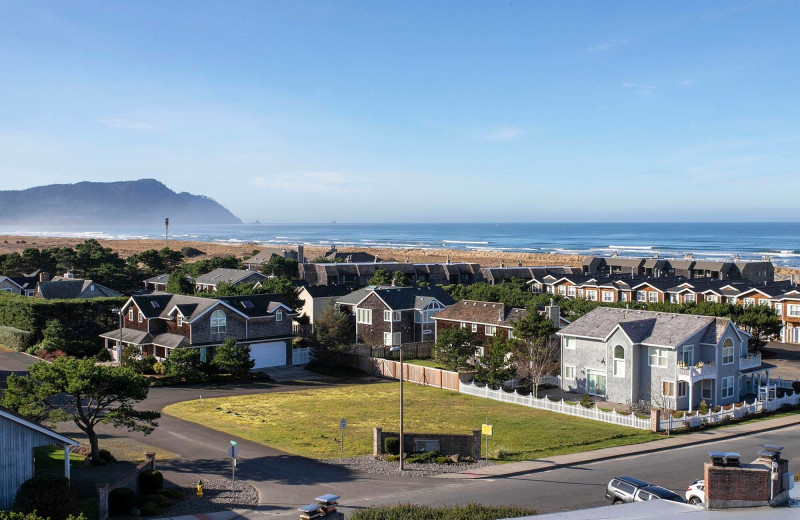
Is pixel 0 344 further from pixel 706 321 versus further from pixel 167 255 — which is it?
pixel 706 321

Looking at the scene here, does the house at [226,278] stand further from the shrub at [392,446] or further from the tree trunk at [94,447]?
the shrub at [392,446]

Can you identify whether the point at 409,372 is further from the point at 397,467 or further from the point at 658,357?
the point at 397,467

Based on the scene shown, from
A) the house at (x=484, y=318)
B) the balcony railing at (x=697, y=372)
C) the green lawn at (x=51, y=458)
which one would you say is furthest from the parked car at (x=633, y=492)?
the house at (x=484, y=318)

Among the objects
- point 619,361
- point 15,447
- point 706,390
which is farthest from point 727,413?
point 15,447

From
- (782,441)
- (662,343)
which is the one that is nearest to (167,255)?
(662,343)

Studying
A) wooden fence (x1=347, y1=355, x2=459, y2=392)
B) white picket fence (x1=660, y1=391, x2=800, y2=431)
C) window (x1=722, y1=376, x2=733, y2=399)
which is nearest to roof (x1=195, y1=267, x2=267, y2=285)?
wooden fence (x1=347, y1=355, x2=459, y2=392)

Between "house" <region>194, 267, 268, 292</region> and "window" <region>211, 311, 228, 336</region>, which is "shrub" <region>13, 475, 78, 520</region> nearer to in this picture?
"window" <region>211, 311, 228, 336</region>
